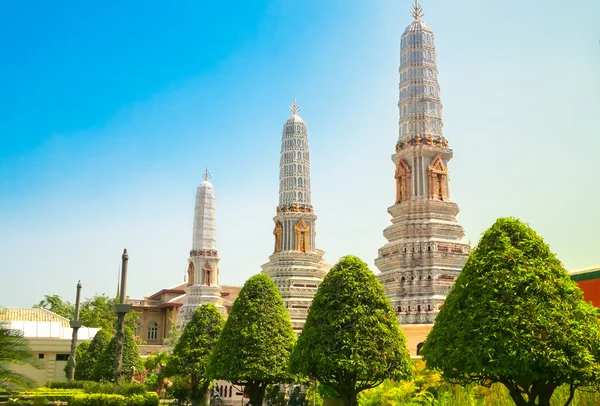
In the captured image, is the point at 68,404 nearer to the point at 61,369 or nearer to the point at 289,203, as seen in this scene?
the point at 61,369

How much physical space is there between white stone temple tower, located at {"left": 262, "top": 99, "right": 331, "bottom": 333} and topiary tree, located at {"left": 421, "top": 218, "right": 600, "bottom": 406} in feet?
136

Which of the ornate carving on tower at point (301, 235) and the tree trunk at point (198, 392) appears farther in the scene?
the ornate carving on tower at point (301, 235)

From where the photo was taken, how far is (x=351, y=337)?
56.0 ft

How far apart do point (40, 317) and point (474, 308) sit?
43936 millimetres

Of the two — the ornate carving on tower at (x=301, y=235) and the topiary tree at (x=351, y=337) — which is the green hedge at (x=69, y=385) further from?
the ornate carving on tower at (x=301, y=235)

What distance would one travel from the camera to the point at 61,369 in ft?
140

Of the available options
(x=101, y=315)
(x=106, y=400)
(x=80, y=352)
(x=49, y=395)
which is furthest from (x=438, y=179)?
(x=101, y=315)

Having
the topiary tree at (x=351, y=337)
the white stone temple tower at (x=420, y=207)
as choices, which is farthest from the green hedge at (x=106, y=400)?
the white stone temple tower at (x=420, y=207)

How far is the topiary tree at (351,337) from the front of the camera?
1694 centimetres

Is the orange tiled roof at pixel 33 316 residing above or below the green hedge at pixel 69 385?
above

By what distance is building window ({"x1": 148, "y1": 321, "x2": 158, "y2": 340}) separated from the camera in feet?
273

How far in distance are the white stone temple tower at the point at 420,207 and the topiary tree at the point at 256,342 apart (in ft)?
54.9

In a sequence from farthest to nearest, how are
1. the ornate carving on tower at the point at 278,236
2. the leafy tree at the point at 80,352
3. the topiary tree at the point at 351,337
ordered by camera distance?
the ornate carving on tower at the point at 278,236
the leafy tree at the point at 80,352
the topiary tree at the point at 351,337

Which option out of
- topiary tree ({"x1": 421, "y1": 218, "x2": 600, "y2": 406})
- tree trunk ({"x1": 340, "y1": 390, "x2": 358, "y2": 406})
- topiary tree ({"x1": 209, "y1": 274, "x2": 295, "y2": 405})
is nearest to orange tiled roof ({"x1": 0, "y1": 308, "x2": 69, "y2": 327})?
topiary tree ({"x1": 209, "y1": 274, "x2": 295, "y2": 405})
